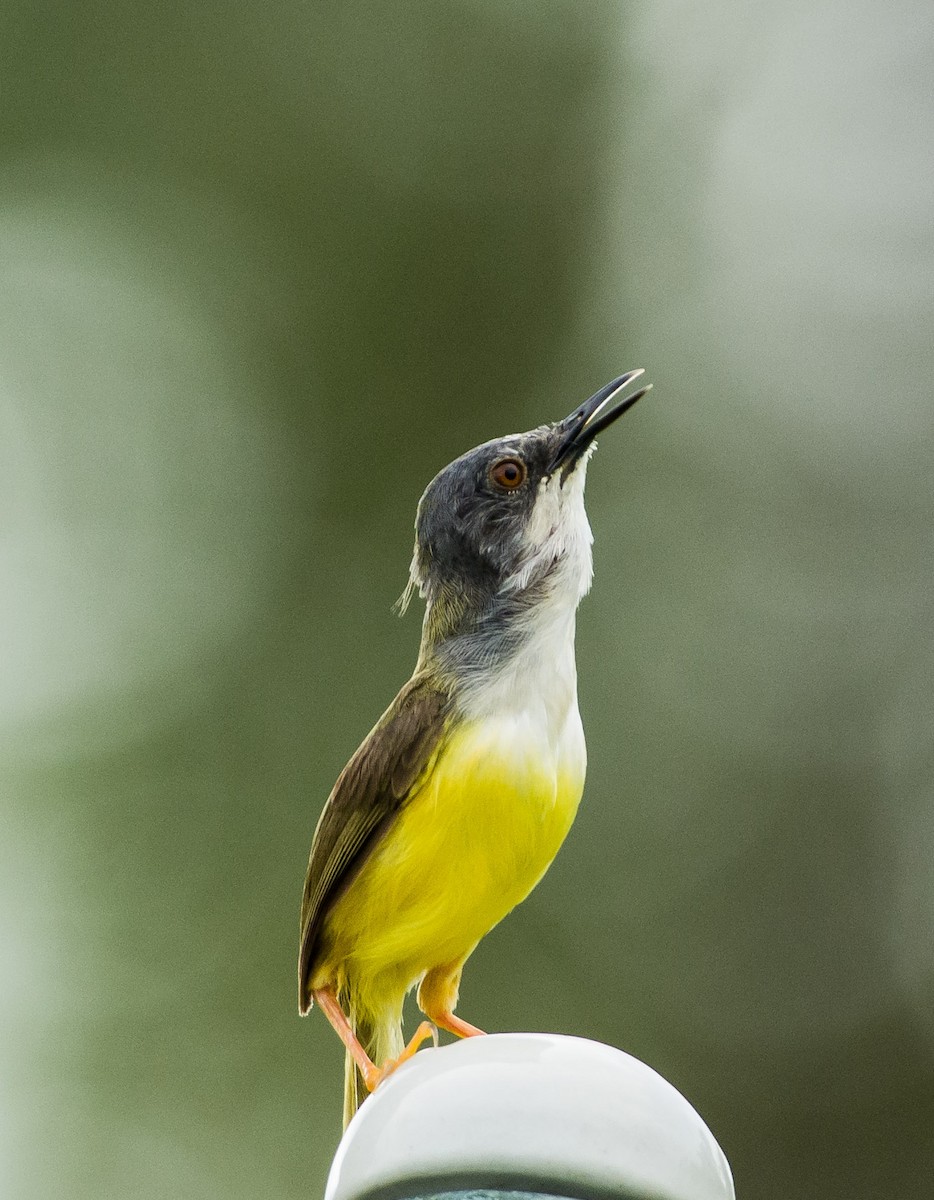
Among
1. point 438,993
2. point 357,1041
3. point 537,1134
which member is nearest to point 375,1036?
point 438,993

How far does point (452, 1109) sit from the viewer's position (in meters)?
1.67

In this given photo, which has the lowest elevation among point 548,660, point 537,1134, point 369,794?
point 537,1134

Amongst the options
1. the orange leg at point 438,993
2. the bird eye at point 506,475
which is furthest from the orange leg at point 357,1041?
the bird eye at point 506,475

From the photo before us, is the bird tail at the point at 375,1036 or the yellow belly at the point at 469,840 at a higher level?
the yellow belly at the point at 469,840

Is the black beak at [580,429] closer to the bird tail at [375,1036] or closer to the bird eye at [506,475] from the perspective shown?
the bird eye at [506,475]

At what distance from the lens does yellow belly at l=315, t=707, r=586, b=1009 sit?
282 cm

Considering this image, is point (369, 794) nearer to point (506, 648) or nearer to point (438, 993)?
point (506, 648)

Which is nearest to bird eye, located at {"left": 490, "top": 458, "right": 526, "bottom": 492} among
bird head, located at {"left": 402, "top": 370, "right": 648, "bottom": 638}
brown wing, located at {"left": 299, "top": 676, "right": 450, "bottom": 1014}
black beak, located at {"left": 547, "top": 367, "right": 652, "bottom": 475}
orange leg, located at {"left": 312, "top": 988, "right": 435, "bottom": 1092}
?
bird head, located at {"left": 402, "top": 370, "right": 648, "bottom": 638}

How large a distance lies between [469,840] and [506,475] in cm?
106

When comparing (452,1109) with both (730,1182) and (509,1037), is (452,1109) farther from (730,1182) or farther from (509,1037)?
(730,1182)

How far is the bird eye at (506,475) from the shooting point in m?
3.41

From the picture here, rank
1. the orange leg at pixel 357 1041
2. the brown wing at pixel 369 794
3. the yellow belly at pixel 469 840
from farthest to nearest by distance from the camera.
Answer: the brown wing at pixel 369 794 → the yellow belly at pixel 469 840 → the orange leg at pixel 357 1041

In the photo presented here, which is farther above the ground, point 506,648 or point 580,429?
point 580,429

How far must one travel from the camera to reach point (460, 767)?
9.39 feet
